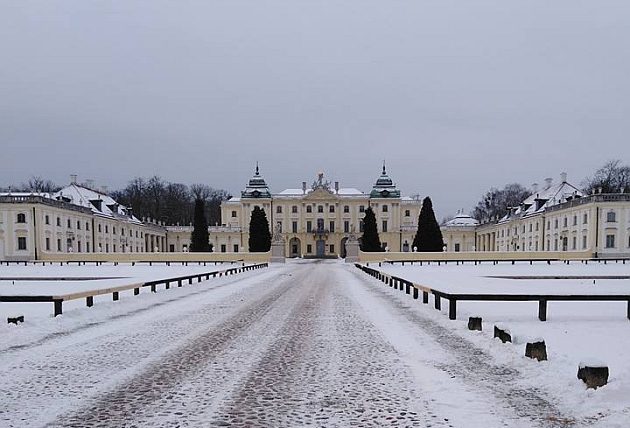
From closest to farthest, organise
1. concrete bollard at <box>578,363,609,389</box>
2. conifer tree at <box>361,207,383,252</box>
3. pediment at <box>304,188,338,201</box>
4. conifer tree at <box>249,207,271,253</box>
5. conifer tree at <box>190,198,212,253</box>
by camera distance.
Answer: concrete bollard at <box>578,363,609,389</box>
conifer tree at <box>190,198,212,253</box>
conifer tree at <box>361,207,383,252</box>
conifer tree at <box>249,207,271,253</box>
pediment at <box>304,188,338,201</box>

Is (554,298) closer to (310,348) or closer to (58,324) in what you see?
(310,348)

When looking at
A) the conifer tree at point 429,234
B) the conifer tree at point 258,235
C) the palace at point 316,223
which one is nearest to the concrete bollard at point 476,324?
the conifer tree at point 429,234

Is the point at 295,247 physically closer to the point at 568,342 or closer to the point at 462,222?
the point at 462,222

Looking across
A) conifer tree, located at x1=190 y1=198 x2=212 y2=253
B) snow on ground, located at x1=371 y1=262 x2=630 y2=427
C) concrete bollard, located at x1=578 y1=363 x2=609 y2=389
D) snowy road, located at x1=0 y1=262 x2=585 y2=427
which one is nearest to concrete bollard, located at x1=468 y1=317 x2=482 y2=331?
snow on ground, located at x1=371 y1=262 x2=630 y2=427

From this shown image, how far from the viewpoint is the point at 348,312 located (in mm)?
14555

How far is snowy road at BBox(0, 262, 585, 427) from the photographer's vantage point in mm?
5730

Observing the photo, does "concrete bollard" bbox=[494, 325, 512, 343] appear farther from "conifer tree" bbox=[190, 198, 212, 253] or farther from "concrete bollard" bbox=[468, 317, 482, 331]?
"conifer tree" bbox=[190, 198, 212, 253]

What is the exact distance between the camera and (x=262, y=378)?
7324mm

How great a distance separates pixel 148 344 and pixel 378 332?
4.50 m

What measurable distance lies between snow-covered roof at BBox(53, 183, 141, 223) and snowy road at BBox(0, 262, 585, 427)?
222ft

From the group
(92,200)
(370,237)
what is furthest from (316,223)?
(92,200)

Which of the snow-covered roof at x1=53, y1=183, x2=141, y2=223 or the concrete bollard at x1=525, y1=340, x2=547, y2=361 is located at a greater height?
the snow-covered roof at x1=53, y1=183, x2=141, y2=223

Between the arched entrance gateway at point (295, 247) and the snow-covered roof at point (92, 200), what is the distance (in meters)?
28.6

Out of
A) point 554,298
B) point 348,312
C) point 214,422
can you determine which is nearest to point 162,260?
point 348,312
